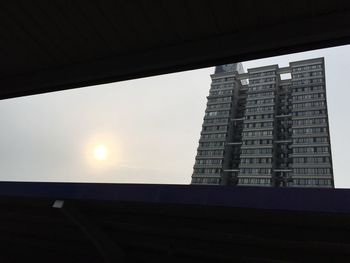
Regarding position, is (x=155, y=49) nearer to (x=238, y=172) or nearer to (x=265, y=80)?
(x=238, y=172)

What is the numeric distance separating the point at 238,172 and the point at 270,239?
87.6 meters

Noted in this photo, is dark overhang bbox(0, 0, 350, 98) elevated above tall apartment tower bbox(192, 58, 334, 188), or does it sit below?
below

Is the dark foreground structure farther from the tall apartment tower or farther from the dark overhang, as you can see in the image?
the tall apartment tower

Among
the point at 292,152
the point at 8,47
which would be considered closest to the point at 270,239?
the point at 8,47

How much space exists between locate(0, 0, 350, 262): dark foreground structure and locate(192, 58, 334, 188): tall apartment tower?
80397 mm

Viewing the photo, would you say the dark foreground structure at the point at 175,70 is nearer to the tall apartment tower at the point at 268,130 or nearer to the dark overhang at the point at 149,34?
the dark overhang at the point at 149,34

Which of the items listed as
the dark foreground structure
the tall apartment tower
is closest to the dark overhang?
the dark foreground structure

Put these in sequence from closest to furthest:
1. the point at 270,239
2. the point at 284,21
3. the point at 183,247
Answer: the point at 284,21 < the point at 270,239 < the point at 183,247

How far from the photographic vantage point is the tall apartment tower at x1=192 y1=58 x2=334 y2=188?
83.8 meters

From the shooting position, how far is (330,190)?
3.18 m

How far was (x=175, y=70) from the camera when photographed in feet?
10.9

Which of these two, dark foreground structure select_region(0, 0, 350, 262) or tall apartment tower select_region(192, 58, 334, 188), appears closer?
dark foreground structure select_region(0, 0, 350, 262)

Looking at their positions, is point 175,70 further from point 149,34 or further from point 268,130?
point 268,130

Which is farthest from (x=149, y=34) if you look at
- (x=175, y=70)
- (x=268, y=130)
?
(x=268, y=130)
